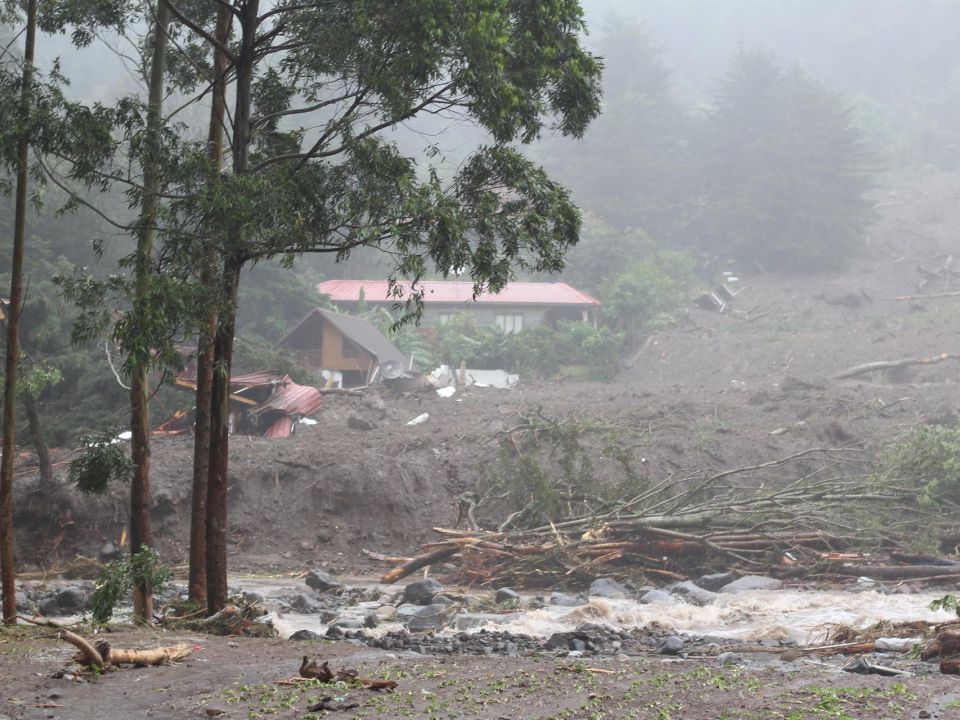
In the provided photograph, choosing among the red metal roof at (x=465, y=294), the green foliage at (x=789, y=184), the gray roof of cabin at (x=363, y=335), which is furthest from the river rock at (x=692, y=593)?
the green foliage at (x=789, y=184)

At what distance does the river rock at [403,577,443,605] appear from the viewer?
1311cm

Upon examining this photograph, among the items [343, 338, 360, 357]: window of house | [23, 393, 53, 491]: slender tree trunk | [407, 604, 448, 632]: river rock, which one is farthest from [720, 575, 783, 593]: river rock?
[343, 338, 360, 357]: window of house

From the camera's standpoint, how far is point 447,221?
870 cm

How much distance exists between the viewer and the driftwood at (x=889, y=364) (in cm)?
2992

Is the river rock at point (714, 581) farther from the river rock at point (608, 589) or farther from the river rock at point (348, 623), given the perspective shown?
the river rock at point (348, 623)

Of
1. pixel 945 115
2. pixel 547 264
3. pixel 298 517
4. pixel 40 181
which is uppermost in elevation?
pixel 945 115

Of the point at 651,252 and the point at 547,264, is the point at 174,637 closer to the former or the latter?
the point at 547,264

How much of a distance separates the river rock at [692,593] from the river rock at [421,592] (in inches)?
124

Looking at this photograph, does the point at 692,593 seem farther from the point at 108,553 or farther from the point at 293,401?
the point at 293,401

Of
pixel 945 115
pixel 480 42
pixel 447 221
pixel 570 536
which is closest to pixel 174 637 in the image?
pixel 447 221

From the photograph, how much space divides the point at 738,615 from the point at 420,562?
5.22 m

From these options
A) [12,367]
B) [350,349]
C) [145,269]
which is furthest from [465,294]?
[145,269]

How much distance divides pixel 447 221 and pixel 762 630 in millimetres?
5763

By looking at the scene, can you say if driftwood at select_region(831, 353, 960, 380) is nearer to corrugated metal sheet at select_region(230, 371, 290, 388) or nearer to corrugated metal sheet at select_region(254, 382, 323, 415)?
corrugated metal sheet at select_region(254, 382, 323, 415)
